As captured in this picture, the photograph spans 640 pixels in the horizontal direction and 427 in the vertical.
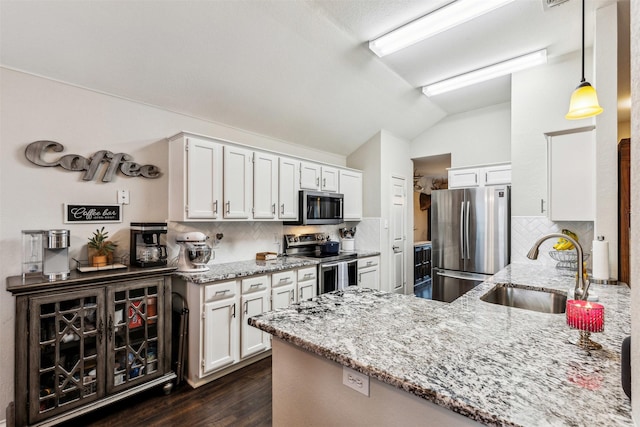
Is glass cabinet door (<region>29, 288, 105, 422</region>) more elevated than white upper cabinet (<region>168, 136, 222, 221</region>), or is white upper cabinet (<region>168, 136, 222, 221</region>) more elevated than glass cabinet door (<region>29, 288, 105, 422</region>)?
white upper cabinet (<region>168, 136, 222, 221</region>)

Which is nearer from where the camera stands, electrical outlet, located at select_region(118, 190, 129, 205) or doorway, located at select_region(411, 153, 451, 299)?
electrical outlet, located at select_region(118, 190, 129, 205)

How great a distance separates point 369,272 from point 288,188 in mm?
1821

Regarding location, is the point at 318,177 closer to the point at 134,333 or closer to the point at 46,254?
the point at 134,333

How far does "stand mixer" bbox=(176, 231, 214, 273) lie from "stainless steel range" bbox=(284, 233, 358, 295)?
4.58 feet

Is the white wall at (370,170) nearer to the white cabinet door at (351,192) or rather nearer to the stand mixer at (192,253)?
the white cabinet door at (351,192)

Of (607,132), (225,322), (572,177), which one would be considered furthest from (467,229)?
(225,322)

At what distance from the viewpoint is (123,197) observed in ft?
8.91

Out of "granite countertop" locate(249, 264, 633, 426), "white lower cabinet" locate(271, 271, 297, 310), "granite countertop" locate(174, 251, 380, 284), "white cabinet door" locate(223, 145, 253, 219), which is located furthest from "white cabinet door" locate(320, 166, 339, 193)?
"granite countertop" locate(249, 264, 633, 426)

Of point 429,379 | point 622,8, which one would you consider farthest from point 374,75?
point 429,379

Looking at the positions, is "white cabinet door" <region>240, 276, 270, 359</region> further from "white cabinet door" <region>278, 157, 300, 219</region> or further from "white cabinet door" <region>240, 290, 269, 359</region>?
"white cabinet door" <region>278, 157, 300, 219</region>

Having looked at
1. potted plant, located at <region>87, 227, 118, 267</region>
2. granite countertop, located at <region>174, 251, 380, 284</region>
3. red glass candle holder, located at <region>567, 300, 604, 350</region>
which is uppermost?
potted plant, located at <region>87, 227, 118, 267</region>

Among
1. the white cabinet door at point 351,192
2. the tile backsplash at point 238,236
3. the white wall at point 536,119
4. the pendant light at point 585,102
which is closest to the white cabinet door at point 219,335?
the tile backsplash at point 238,236

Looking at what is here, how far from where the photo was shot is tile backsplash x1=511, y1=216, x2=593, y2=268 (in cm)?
308

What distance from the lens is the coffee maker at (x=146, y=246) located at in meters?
2.58
